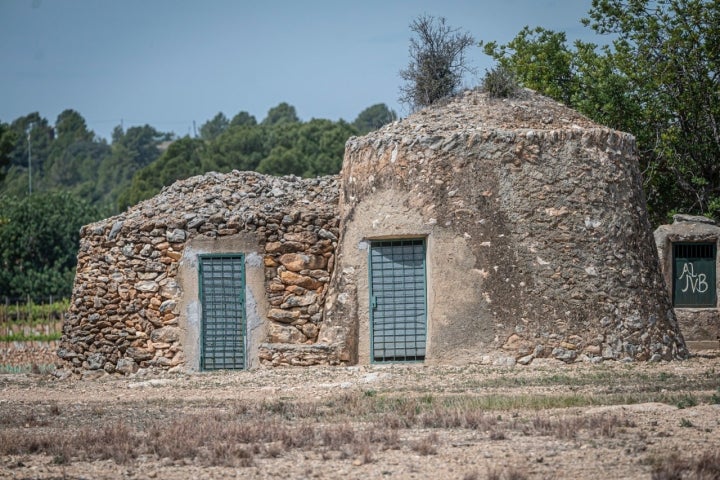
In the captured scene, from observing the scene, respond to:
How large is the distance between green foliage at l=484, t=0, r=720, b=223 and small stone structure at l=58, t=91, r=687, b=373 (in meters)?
7.76

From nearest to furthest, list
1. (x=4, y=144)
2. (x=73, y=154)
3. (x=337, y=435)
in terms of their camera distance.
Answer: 1. (x=337, y=435)
2. (x=4, y=144)
3. (x=73, y=154)

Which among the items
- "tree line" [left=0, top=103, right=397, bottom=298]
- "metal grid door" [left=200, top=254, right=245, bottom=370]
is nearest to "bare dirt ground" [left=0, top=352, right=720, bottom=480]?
"metal grid door" [left=200, top=254, right=245, bottom=370]

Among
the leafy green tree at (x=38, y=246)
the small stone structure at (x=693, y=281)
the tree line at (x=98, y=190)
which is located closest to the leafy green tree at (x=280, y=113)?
the tree line at (x=98, y=190)

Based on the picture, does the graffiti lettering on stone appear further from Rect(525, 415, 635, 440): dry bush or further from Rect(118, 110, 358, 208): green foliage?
Rect(118, 110, 358, 208): green foliage

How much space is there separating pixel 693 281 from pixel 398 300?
242 inches

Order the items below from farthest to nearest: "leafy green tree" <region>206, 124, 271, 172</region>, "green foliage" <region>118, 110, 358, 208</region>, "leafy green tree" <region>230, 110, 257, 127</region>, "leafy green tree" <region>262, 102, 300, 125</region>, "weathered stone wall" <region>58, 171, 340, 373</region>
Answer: "leafy green tree" <region>262, 102, 300, 125</region>
"leafy green tree" <region>230, 110, 257, 127</region>
"leafy green tree" <region>206, 124, 271, 172</region>
"green foliage" <region>118, 110, 358, 208</region>
"weathered stone wall" <region>58, 171, 340, 373</region>

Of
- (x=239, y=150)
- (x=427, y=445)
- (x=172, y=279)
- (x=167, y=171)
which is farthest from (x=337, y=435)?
(x=239, y=150)

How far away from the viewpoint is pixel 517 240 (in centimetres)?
1709

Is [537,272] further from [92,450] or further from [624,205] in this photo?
[92,450]

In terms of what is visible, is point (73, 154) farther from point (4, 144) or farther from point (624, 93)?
point (624, 93)

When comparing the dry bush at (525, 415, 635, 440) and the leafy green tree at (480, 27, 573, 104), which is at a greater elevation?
the leafy green tree at (480, 27, 573, 104)

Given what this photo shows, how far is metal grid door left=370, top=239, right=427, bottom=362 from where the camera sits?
17.7 metres

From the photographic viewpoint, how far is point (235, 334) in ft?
60.8

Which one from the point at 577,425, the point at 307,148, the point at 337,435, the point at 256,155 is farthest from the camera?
the point at 256,155
